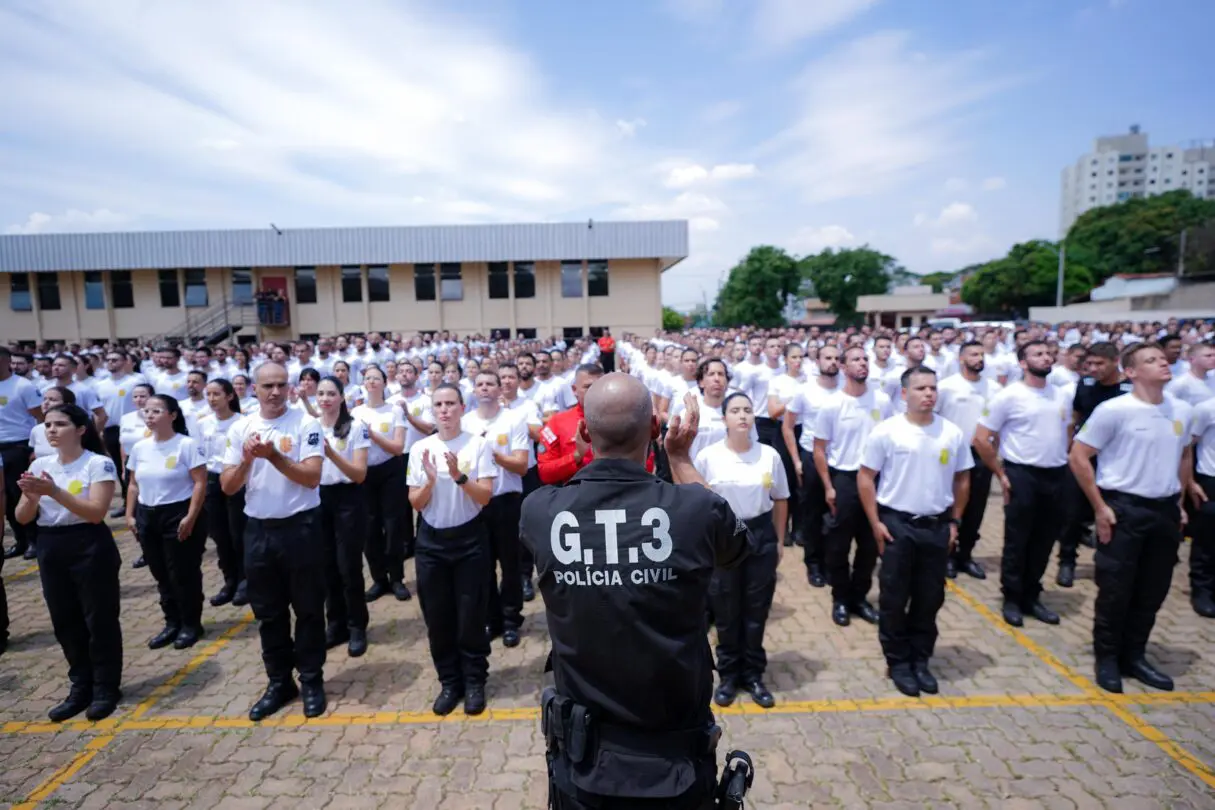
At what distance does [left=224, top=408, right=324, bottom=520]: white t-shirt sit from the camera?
4.29 meters

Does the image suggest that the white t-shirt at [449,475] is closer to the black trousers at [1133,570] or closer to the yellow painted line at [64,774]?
the yellow painted line at [64,774]

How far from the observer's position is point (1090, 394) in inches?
261

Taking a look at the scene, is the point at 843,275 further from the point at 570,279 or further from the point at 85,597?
the point at 85,597

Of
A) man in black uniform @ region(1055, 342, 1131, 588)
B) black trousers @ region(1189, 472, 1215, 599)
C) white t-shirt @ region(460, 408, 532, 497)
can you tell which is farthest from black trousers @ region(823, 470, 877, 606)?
black trousers @ region(1189, 472, 1215, 599)

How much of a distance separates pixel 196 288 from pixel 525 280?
16132 millimetres

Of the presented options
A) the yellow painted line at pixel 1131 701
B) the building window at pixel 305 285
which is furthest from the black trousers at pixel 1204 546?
the building window at pixel 305 285

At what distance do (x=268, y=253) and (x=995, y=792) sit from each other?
3347 centimetres

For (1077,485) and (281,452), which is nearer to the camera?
(281,452)

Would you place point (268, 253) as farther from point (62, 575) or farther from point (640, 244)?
point (62, 575)

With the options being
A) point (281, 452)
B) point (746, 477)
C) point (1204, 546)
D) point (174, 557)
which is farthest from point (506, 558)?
point (1204, 546)

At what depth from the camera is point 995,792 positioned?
3.50 m

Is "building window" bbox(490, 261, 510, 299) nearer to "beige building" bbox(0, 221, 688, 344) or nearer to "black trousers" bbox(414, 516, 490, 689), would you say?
"beige building" bbox(0, 221, 688, 344)

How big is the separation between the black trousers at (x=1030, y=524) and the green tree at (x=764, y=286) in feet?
169

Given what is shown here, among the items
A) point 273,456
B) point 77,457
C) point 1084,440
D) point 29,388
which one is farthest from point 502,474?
point 29,388
